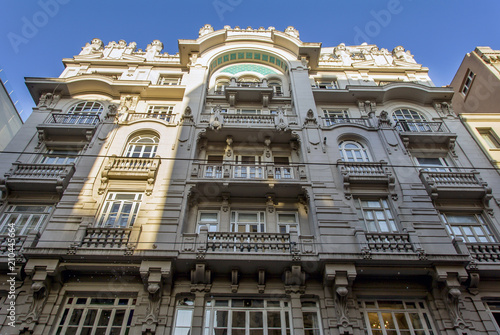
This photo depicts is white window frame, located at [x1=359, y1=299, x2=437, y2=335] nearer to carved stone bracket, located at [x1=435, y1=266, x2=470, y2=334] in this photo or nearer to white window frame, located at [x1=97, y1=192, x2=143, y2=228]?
carved stone bracket, located at [x1=435, y1=266, x2=470, y2=334]

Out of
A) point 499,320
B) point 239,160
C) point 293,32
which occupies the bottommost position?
point 499,320

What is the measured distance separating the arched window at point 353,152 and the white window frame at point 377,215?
2906 mm

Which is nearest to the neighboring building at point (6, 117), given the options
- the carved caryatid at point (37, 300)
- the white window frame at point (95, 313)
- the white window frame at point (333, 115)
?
the carved caryatid at point (37, 300)

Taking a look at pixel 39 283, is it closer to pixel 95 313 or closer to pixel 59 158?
pixel 95 313

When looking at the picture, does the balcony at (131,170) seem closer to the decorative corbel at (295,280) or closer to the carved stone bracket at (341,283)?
the decorative corbel at (295,280)

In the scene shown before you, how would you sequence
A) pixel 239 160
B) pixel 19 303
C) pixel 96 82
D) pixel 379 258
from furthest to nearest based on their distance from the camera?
pixel 96 82, pixel 239 160, pixel 379 258, pixel 19 303

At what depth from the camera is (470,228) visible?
15.5 meters

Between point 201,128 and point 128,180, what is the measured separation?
5127 mm

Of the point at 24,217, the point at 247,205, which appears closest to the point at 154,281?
the point at 247,205

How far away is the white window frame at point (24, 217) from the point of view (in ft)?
48.0

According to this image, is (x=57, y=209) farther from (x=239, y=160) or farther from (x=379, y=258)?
(x=379, y=258)

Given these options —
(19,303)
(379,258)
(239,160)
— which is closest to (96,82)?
(239,160)

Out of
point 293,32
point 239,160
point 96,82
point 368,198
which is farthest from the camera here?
point 293,32

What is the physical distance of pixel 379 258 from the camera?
495 inches
